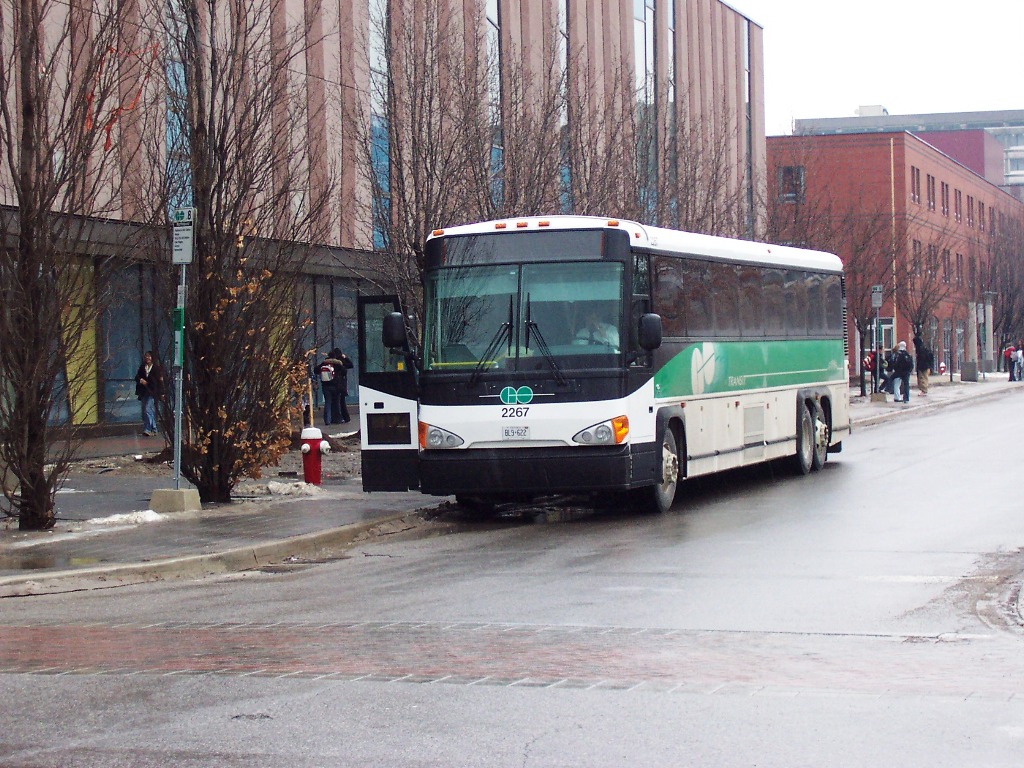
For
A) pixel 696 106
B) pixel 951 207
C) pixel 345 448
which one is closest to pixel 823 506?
pixel 345 448

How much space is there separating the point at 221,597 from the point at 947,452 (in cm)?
1675

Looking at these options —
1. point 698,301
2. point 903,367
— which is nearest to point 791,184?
point 903,367

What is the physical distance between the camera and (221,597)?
38.3ft

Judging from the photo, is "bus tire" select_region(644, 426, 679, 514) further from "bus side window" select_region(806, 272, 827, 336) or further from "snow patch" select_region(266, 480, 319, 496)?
"bus side window" select_region(806, 272, 827, 336)

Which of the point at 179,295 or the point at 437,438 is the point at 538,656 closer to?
the point at 437,438

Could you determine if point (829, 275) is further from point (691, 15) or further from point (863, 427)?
point (691, 15)

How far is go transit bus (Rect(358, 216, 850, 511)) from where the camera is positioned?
16031mm

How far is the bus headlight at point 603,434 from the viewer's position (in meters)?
15.9

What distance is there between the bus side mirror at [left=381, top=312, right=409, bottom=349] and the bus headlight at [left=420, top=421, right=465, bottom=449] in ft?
3.03

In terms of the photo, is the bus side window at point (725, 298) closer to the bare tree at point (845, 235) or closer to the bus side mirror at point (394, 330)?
the bus side mirror at point (394, 330)

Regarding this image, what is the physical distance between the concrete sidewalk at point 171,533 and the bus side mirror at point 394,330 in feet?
6.12

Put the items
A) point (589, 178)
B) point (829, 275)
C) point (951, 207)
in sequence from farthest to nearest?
point (951, 207)
point (589, 178)
point (829, 275)

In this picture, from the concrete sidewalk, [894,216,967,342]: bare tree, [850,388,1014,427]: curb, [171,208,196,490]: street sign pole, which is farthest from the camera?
[894,216,967,342]: bare tree

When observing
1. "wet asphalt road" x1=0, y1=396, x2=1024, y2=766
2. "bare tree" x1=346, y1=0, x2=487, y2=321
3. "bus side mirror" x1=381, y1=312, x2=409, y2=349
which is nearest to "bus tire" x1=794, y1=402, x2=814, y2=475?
"bare tree" x1=346, y1=0, x2=487, y2=321
